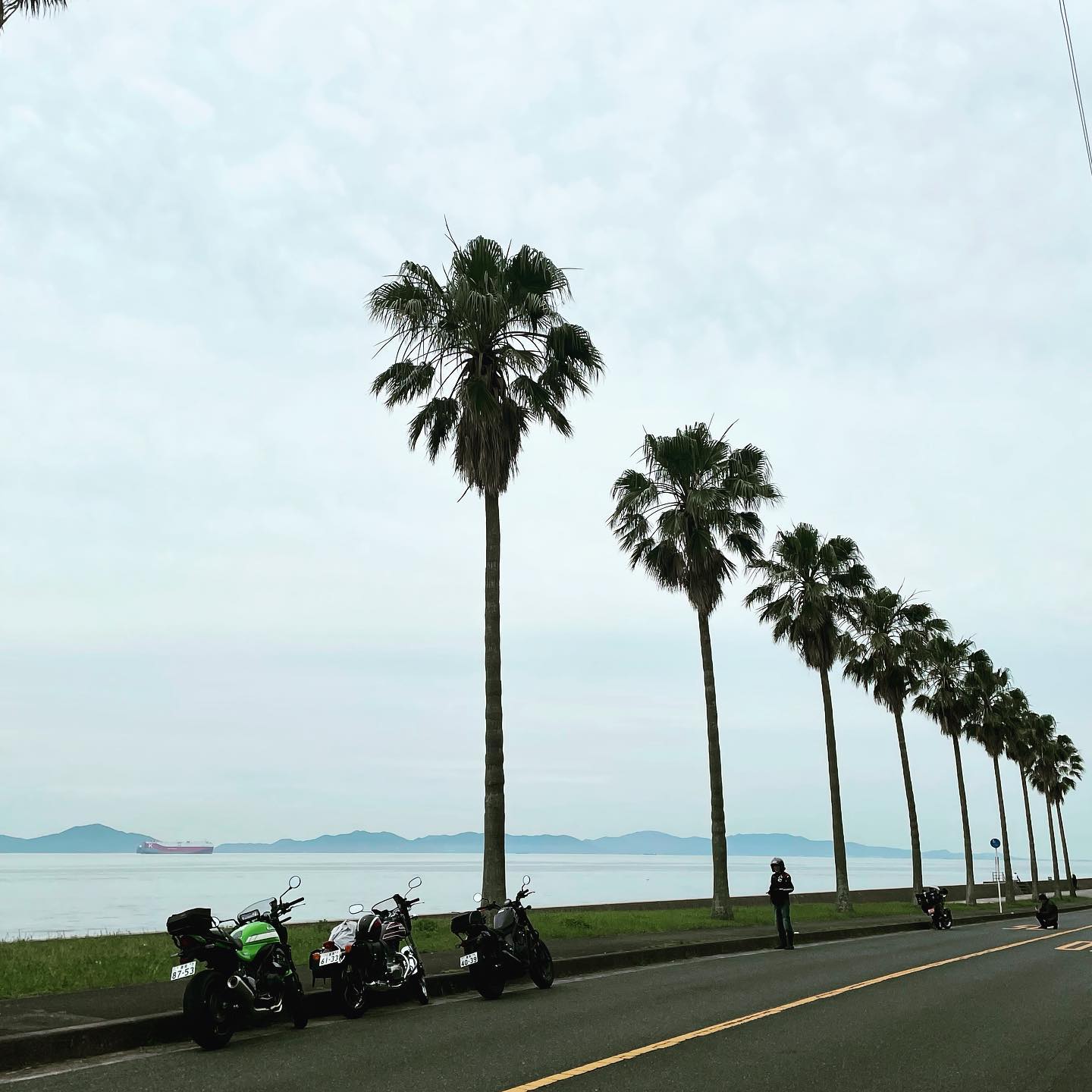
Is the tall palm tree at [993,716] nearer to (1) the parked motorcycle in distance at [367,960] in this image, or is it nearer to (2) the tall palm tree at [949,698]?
(2) the tall palm tree at [949,698]

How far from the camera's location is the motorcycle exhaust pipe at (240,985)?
32.0 feet

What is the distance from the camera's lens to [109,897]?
7081cm

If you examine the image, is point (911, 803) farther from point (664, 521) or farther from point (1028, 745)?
point (1028, 745)

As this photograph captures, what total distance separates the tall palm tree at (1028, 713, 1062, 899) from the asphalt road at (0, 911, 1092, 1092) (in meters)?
72.5

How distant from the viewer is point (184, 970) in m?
9.38

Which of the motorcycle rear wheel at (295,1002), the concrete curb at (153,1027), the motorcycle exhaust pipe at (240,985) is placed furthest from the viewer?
the motorcycle rear wheel at (295,1002)

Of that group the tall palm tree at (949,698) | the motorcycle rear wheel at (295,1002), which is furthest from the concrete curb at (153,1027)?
the tall palm tree at (949,698)

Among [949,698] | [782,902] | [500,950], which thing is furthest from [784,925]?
[949,698]

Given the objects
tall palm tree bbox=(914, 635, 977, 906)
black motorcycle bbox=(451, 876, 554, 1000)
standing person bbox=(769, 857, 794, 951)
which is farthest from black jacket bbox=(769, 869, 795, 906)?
tall palm tree bbox=(914, 635, 977, 906)

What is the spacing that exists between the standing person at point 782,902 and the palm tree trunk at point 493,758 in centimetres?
518

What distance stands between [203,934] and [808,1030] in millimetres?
5506

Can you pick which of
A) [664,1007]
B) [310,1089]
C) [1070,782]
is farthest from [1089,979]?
[1070,782]

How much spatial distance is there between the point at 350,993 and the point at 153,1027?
86.9 inches

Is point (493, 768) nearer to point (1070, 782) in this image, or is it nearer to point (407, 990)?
point (407, 990)
